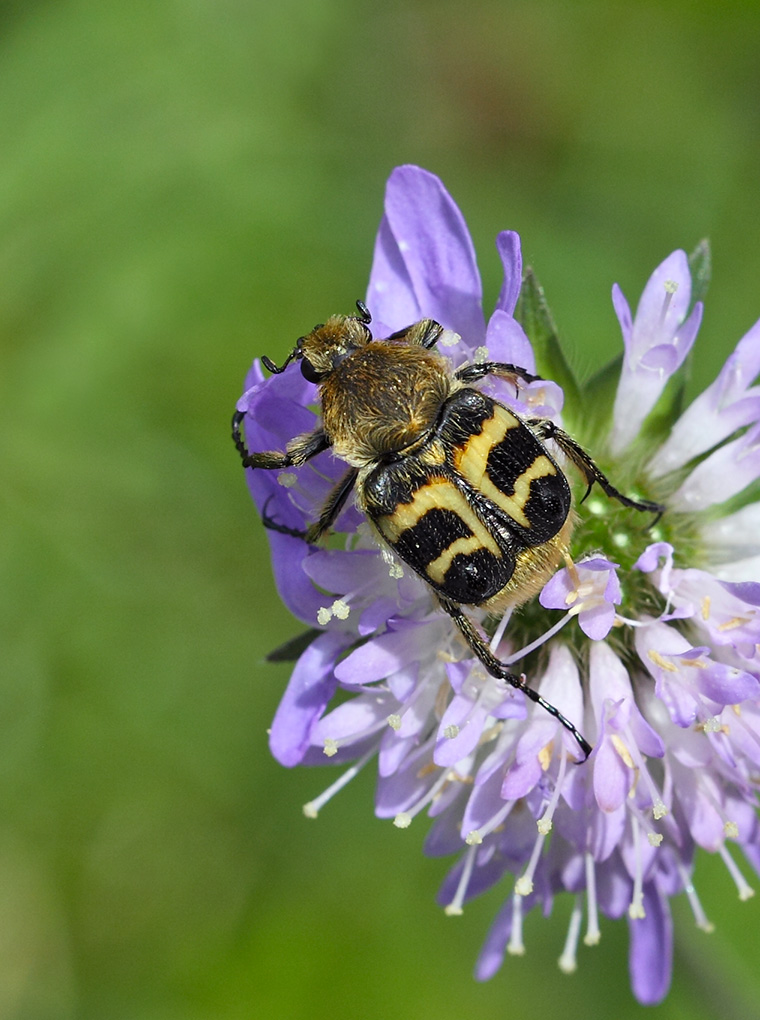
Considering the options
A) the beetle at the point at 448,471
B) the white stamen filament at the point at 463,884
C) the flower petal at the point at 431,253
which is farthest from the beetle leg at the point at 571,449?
the white stamen filament at the point at 463,884

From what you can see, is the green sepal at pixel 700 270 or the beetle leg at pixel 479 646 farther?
the green sepal at pixel 700 270

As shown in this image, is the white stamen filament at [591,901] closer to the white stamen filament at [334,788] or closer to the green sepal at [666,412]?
the white stamen filament at [334,788]

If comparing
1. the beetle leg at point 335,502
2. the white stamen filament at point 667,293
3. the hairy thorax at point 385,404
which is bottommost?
the white stamen filament at point 667,293

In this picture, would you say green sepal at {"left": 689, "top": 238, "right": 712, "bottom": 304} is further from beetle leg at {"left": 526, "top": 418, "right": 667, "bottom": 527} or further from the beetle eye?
the beetle eye

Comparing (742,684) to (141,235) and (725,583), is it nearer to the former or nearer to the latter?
(725,583)

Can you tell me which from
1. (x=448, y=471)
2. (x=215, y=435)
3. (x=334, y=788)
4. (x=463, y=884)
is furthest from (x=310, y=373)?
(x=215, y=435)

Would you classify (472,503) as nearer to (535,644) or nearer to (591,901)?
(535,644)

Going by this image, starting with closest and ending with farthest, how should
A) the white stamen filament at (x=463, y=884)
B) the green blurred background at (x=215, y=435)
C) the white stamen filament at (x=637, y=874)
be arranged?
the white stamen filament at (x=637, y=874) < the white stamen filament at (x=463, y=884) < the green blurred background at (x=215, y=435)
